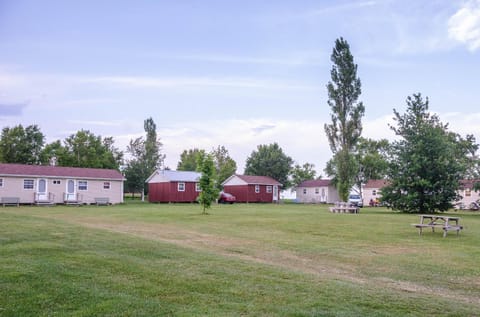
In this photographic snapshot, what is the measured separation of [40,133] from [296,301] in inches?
2381

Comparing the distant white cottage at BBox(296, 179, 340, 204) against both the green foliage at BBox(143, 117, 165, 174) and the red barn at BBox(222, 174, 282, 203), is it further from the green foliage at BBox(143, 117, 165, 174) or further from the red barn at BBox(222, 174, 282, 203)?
the green foliage at BBox(143, 117, 165, 174)

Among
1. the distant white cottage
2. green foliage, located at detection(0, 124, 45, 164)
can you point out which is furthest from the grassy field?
green foliage, located at detection(0, 124, 45, 164)

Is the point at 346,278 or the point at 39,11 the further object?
the point at 39,11

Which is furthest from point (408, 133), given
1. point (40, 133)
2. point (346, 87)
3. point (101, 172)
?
point (40, 133)

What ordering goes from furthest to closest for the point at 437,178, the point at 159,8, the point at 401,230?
the point at 437,178 → the point at 159,8 → the point at 401,230

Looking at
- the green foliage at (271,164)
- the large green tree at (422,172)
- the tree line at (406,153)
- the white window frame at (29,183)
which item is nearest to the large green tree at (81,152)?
the white window frame at (29,183)

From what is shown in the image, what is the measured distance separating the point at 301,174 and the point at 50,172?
4136 cm

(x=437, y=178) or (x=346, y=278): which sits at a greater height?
(x=437, y=178)

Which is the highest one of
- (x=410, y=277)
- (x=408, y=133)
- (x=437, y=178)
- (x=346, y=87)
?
(x=346, y=87)

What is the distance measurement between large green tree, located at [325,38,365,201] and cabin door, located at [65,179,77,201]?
82.3 ft

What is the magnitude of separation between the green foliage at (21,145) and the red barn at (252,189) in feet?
85.1

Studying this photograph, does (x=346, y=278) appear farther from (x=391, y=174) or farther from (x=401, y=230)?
(x=391, y=174)

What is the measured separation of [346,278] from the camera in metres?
8.14

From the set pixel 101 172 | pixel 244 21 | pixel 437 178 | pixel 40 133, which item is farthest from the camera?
pixel 40 133
